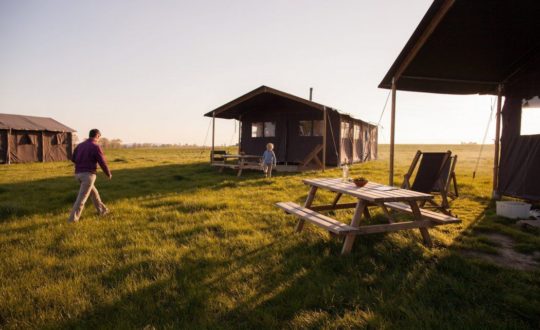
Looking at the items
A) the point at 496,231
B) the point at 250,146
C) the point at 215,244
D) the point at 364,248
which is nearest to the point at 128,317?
the point at 215,244

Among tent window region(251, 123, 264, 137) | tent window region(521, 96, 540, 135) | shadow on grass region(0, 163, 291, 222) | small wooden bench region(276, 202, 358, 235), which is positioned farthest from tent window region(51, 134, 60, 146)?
tent window region(521, 96, 540, 135)

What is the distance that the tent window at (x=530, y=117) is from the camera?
7.13 meters

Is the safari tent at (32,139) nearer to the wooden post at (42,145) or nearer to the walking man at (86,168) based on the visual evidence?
the wooden post at (42,145)

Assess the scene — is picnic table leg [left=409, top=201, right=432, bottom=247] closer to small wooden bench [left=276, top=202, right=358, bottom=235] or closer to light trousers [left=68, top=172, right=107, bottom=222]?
small wooden bench [left=276, top=202, right=358, bottom=235]

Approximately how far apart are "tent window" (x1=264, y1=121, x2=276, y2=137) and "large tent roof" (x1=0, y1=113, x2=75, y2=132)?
51.2 ft

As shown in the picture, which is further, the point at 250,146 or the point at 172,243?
the point at 250,146

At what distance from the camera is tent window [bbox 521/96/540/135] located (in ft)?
23.4

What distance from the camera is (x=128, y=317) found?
263 cm

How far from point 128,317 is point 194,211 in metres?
3.67

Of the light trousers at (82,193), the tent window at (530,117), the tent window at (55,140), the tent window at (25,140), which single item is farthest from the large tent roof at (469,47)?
the tent window at (55,140)

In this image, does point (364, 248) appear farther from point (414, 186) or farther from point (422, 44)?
point (422, 44)

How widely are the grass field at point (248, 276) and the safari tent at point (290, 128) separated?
9.76 metres

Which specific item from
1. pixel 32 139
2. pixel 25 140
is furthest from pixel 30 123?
pixel 25 140

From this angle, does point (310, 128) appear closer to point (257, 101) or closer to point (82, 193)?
point (257, 101)
